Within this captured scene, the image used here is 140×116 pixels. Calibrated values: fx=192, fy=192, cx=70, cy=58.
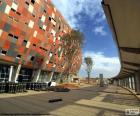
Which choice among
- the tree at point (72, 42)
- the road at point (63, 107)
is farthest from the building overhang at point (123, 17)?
the tree at point (72, 42)

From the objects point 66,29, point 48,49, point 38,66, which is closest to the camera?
point 38,66

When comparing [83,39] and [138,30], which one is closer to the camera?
[138,30]

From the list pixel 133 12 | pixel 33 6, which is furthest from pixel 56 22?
pixel 133 12

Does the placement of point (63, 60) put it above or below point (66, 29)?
below

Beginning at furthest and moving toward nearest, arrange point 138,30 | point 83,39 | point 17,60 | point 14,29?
1. point 83,39
2. point 17,60
3. point 14,29
4. point 138,30

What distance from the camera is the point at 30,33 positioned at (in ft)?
122

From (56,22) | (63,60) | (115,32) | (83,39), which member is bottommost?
(115,32)

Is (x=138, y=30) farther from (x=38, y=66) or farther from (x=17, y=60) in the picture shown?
(x=38, y=66)

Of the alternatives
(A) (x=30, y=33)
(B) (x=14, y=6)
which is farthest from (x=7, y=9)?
(A) (x=30, y=33)

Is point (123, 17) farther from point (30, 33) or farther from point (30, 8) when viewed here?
point (30, 33)

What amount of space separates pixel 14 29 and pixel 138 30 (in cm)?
2410

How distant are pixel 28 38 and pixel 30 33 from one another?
1.04 m

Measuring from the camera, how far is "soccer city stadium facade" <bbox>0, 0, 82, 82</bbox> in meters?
31.2

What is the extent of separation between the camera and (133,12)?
9859mm
